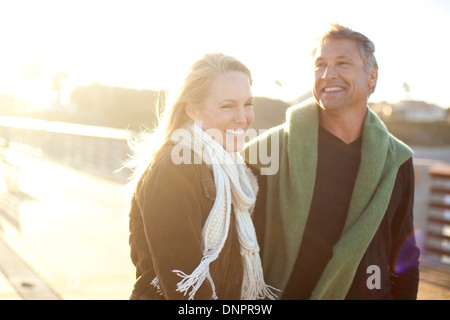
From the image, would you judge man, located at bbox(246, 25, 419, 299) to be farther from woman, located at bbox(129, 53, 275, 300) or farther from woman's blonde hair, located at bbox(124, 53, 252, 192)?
woman's blonde hair, located at bbox(124, 53, 252, 192)

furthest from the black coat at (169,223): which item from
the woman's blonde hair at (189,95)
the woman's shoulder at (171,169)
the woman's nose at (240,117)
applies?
the woman's nose at (240,117)

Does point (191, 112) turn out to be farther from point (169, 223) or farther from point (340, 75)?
point (340, 75)

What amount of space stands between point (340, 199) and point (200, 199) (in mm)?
963

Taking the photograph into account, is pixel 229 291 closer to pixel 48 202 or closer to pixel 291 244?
pixel 291 244

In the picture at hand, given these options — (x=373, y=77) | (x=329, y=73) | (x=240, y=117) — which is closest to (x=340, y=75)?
(x=329, y=73)

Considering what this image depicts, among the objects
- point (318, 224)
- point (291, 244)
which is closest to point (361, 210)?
point (318, 224)

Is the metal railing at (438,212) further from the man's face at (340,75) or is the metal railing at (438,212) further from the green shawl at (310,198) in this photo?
the man's face at (340,75)

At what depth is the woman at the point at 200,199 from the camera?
180 centimetres

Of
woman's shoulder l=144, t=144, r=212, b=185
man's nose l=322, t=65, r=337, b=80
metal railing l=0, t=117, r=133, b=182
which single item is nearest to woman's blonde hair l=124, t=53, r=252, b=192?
woman's shoulder l=144, t=144, r=212, b=185

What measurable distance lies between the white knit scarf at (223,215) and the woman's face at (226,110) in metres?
0.04

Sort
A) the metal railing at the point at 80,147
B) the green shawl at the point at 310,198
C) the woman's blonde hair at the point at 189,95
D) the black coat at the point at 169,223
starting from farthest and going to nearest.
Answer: the metal railing at the point at 80,147 < the green shawl at the point at 310,198 < the woman's blonde hair at the point at 189,95 < the black coat at the point at 169,223

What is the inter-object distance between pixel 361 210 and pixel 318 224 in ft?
0.71

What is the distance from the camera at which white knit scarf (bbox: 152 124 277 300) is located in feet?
6.15

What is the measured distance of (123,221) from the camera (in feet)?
23.1
